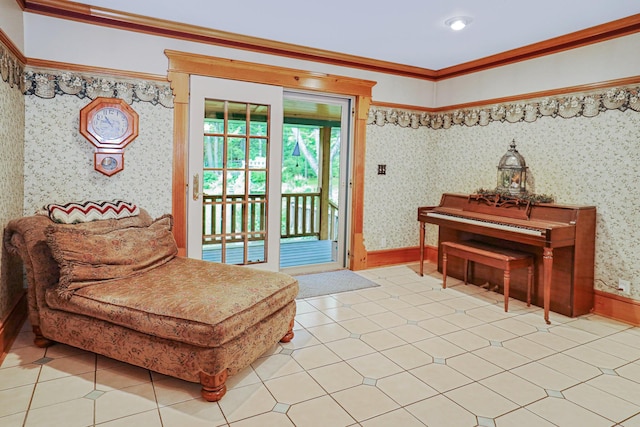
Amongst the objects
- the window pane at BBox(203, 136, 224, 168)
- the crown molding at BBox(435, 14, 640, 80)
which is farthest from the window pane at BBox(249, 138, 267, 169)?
the crown molding at BBox(435, 14, 640, 80)

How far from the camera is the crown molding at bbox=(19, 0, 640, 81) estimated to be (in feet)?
A: 10.6

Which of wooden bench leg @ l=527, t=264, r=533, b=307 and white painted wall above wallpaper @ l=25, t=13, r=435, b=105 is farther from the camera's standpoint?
wooden bench leg @ l=527, t=264, r=533, b=307

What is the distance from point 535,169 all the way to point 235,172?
9.53 feet

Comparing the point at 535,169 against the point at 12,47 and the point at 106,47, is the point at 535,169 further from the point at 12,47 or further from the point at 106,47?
the point at 12,47

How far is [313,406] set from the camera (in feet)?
6.93

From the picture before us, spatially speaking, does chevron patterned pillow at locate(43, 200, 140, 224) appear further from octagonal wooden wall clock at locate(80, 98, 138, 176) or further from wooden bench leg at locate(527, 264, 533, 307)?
wooden bench leg at locate(527, 264, 533, 307)

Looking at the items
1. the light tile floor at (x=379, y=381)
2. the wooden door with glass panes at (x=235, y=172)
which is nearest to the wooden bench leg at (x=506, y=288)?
the light tile floor at (x=379, y=381)

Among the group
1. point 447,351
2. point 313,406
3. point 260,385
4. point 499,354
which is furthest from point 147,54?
point 499,354

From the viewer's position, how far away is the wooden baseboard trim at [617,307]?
3340 mm

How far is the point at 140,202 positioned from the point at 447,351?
2747 millimetres

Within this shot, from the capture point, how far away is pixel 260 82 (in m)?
4.12

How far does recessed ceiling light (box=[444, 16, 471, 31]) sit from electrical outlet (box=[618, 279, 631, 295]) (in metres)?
2.42

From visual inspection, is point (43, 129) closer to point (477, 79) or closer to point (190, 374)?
point (190, 374)

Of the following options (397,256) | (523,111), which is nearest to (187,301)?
(397,256)
